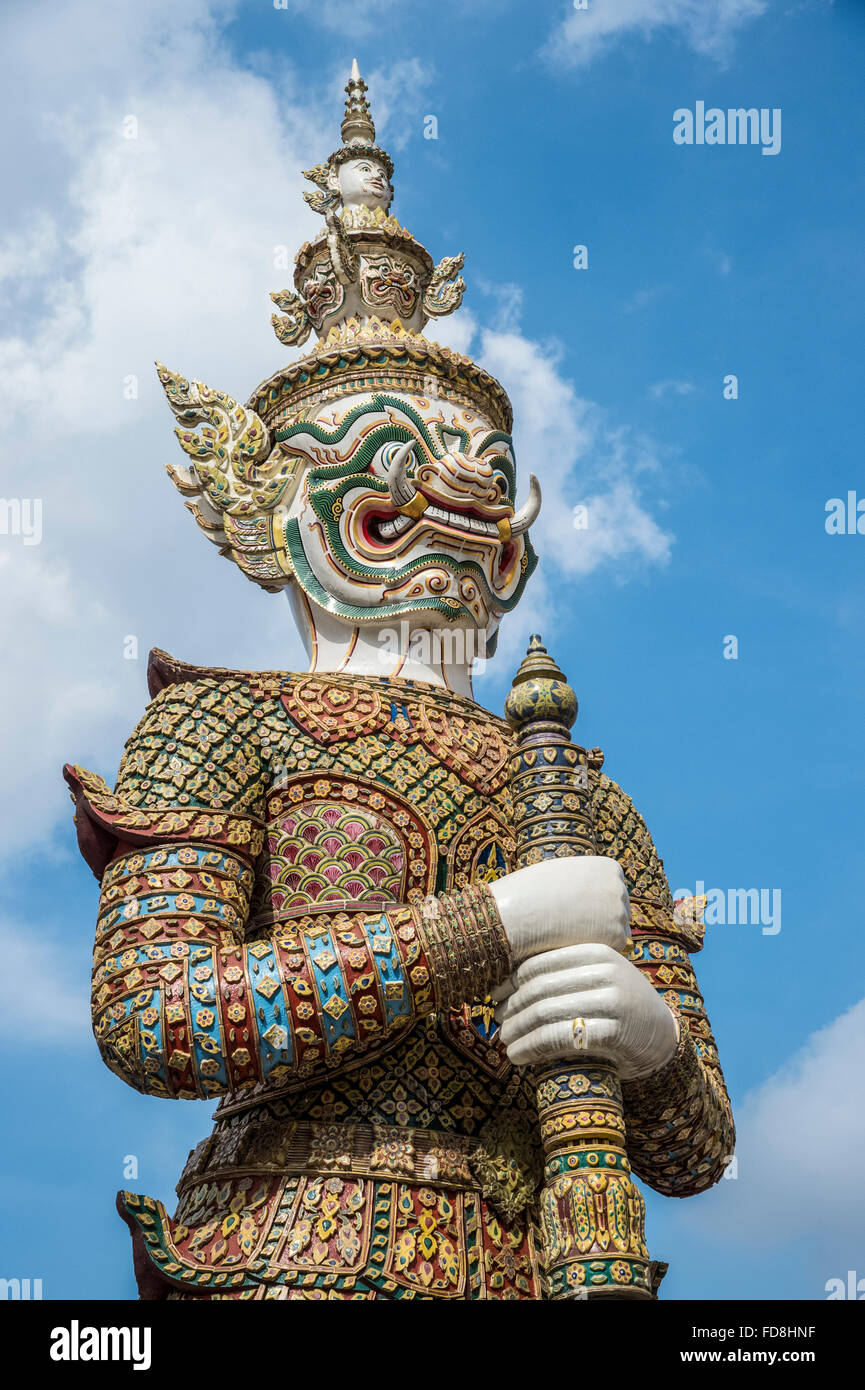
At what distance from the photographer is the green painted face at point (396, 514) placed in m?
6.34

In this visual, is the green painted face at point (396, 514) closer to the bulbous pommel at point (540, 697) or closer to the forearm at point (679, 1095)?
the bulbous pommel at point (540, 697)

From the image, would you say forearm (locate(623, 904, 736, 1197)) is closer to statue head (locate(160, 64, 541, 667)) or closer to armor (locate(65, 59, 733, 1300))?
armor (locate(65, 59, 733, 1300))

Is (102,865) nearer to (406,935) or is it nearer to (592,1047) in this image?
(406,935)

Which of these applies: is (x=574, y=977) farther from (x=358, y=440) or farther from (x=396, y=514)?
(x=358, y=440)

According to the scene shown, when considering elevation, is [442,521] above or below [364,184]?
below

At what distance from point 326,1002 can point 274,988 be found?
173 millimetres

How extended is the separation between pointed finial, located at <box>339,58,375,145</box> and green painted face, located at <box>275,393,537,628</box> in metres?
1.81

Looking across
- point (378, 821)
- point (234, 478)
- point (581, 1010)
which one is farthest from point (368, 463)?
point (581, 1010)

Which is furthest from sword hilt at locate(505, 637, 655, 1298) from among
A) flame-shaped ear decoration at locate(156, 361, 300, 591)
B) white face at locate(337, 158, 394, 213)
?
white face at locate(337, 158, 394, 213)

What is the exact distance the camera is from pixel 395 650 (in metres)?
6.50

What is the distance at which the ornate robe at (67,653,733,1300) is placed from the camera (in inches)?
198
